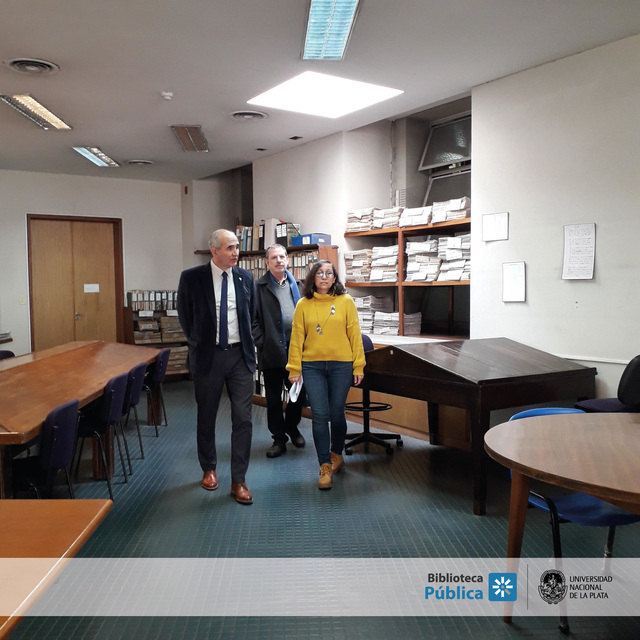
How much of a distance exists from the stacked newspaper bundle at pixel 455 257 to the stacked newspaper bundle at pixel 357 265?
3.22 feet

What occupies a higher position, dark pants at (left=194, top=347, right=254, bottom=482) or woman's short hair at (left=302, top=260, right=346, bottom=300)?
woman's short hair at (left=302, top=260, right=346, bottom=300)

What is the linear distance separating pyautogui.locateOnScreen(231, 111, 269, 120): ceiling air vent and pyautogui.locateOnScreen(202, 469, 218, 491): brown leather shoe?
3518 millimetres

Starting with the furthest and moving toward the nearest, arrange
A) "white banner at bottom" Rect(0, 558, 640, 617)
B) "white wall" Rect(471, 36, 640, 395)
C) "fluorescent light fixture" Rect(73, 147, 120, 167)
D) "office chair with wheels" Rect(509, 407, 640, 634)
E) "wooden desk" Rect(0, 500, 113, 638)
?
"fluorescent light fixture" Rect(73, 147, 120, 167) < "white wall" Rect(471, 36, 640, 395) < "white banner at bottom" Rect(0, 558, 640, 617) < "office chair with wheels" Rect(509, 407, 640, 634) < "wooden desk" Rect(0, 500, 113, 638)

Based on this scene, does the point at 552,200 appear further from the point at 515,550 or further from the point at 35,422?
the point at 35,422

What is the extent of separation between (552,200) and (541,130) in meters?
0.57

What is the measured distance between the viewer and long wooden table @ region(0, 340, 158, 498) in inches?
107

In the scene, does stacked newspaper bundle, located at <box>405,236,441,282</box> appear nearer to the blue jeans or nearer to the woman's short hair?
the woman's short hair

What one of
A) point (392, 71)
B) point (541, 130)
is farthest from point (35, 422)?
point (541, 130)

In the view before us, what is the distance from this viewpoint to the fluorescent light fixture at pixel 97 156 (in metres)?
7.08

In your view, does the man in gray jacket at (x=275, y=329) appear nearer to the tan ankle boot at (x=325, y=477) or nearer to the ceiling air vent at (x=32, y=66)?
the tan ankle boot at (x=325, y=477)

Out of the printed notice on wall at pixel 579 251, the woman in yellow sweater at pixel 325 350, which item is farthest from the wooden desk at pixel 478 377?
the printed notice on wall at pixel 579 251

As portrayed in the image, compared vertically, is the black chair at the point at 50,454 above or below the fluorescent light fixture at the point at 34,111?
below

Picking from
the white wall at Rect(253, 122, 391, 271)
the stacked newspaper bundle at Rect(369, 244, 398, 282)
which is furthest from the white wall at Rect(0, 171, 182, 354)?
the stacked newspaper bundle at Rect(369, 244, 398, 282)

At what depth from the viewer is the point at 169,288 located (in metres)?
9.50
